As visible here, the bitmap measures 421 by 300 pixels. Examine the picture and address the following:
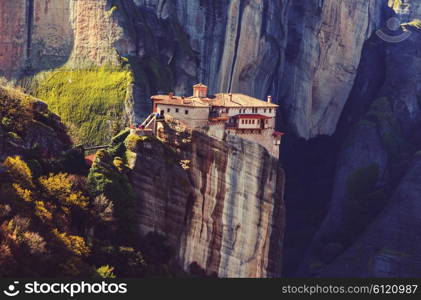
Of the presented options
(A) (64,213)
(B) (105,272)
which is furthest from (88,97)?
(B) (105,272)

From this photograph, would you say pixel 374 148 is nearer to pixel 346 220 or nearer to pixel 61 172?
pixel 346 220

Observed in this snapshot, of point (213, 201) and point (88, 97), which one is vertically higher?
point (88, 97)

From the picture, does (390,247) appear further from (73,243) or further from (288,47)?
(73,243)

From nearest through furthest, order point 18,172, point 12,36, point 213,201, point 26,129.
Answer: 1. point 18,172
2. point 26,129
3. point 213,201
4. point 12,36

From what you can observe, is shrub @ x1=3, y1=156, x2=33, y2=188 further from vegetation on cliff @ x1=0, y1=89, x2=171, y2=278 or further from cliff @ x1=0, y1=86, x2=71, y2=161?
cliff @ x1=0, y1=86, x2=71, y2=161

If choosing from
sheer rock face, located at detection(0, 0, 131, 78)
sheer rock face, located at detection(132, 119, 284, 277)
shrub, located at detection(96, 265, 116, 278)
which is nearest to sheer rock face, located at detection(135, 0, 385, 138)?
sheer rock face, located at detection(0, 0, 131, 78)

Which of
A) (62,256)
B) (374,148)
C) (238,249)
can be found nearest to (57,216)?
(62,256)
